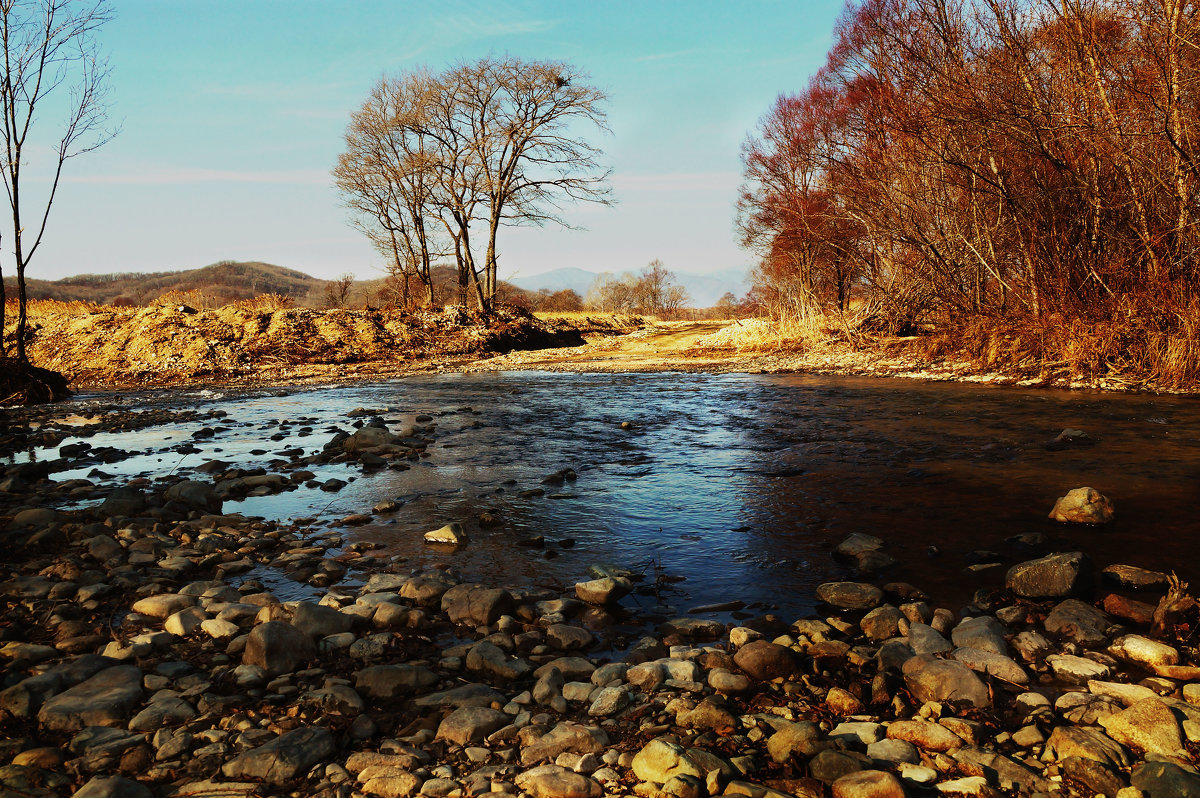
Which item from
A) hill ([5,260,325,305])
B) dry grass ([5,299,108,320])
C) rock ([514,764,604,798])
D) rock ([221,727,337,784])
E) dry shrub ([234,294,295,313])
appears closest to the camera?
rock ([514,764,604,798])

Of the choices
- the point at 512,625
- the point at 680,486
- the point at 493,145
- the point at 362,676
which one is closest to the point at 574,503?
the point at 680,486

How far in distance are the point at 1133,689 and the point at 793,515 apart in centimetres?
266

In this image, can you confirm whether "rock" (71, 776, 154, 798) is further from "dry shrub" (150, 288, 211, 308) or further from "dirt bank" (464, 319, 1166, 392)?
"dry shrub" (150, 288, 211, 308)

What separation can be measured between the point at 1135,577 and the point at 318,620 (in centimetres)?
440

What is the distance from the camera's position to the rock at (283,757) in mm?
2160

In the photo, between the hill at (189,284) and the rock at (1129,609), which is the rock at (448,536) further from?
the hill at (189,284)

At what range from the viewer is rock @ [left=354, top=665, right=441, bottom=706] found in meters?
2.71

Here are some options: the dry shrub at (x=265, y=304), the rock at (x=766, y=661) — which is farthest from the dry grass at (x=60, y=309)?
the rock at (x=766, y=661)

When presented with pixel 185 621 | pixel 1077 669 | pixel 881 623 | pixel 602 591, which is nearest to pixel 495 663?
pixel 602 591

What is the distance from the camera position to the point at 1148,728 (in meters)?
2.23

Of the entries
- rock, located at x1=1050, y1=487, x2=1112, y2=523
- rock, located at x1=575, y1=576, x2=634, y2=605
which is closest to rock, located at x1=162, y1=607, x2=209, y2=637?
rock, located at x1=575, y1=576, x2=634, y2=605

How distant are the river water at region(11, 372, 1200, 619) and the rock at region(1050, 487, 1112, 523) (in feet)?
0.37

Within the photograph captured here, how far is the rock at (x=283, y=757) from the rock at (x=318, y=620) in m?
0.87

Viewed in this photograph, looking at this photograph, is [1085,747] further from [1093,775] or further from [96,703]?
[96,703]
